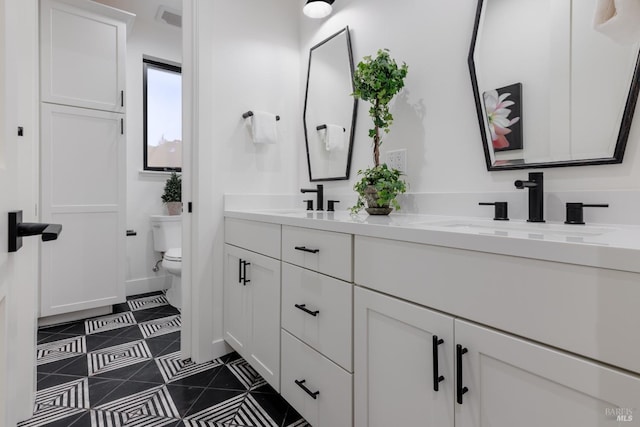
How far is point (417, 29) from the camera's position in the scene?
155 cm

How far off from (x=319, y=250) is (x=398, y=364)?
1.50 feet

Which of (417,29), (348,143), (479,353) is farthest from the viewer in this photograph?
(348,143)

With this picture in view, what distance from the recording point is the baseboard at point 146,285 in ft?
10.1

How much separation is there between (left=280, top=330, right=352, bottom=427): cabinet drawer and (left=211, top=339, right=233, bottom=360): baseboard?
2.27 ft

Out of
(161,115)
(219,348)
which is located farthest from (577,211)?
(161,115)

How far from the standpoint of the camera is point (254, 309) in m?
1.65

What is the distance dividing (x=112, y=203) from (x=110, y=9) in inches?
57.8

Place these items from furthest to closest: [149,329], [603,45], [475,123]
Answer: [149,329] < [475,123] < [603,45]

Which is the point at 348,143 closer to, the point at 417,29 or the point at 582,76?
the point at 417,29

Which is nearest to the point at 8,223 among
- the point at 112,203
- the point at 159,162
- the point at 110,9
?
Result: the point at 112,203

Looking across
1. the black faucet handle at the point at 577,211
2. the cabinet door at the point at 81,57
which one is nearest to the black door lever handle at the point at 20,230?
the black faucet handle at the point at 577,211

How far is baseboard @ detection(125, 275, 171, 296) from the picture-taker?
3079 mm

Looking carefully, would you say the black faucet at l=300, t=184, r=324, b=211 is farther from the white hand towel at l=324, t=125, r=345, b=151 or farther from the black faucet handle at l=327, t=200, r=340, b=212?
the white hand towel at l=324, t=125, r=345, b=151

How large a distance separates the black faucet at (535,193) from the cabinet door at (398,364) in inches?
22.4
